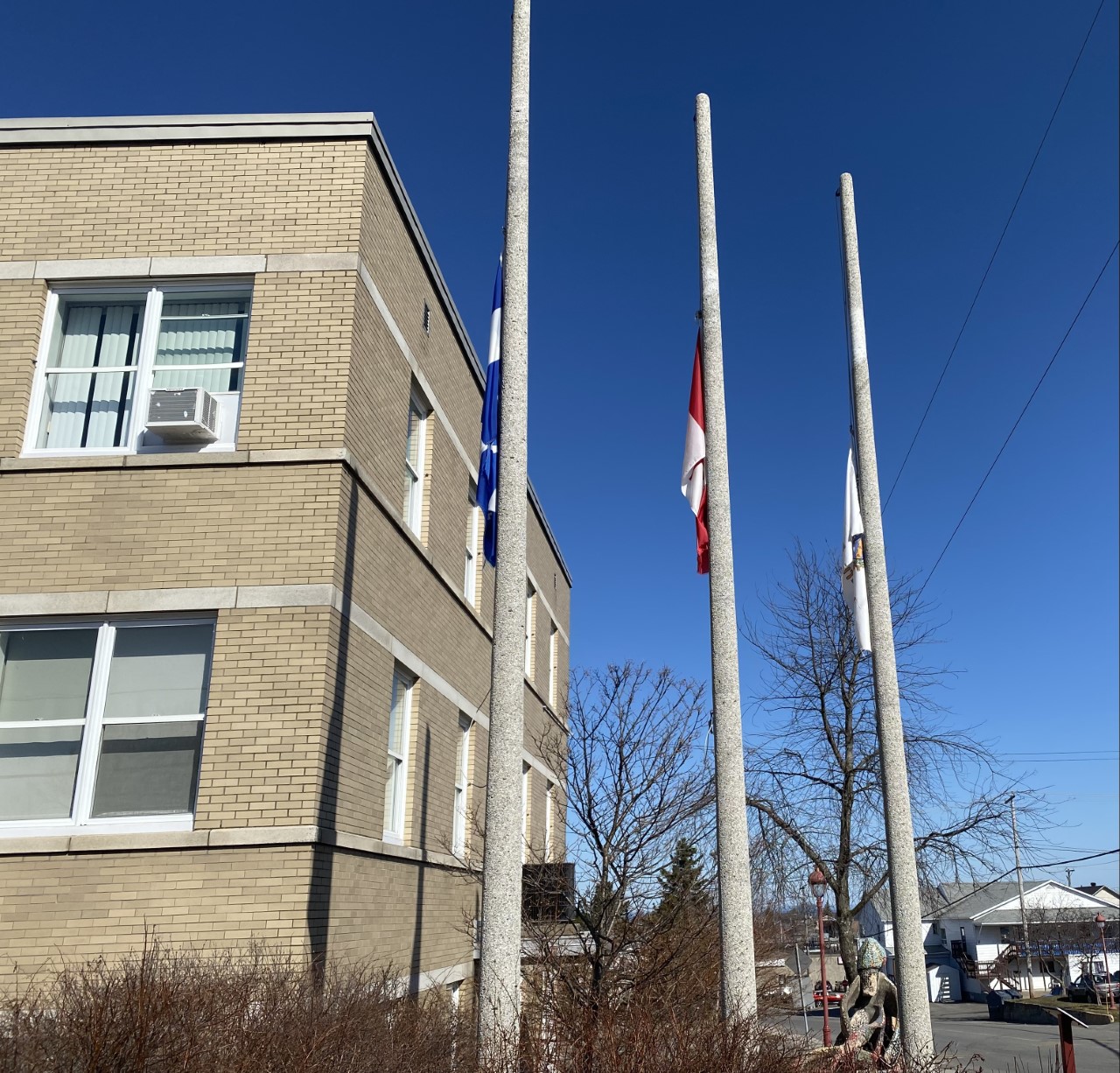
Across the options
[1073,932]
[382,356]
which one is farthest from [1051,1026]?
[382,356]

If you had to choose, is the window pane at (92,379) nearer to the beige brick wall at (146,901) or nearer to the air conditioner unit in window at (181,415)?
the air conditioner unit in window at (181,415)

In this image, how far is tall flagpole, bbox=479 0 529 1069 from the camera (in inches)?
293

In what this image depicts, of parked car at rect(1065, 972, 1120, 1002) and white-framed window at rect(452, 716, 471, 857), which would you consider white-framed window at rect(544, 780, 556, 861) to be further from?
parked car at rect(1065, 972, 1120, 1002)

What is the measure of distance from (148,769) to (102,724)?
64 cm

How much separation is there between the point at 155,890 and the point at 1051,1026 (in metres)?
42.0

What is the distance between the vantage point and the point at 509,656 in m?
8.25

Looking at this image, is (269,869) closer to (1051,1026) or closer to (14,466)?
(14,466)

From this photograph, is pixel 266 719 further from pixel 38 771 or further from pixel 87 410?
pixel 87 410

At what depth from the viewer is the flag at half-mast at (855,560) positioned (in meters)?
11.8

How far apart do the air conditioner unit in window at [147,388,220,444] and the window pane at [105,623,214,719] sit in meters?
2.00

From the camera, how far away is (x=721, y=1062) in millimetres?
6168

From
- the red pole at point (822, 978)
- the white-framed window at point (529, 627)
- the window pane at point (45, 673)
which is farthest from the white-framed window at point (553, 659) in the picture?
the window pane at point (45, 673)

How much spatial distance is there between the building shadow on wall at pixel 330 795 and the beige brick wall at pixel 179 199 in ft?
10.2

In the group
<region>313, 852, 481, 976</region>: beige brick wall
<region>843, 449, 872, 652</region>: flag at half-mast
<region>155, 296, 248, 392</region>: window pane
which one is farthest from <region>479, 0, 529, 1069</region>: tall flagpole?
<region>843, 449, 872, 652</region>: flag at half-mast
